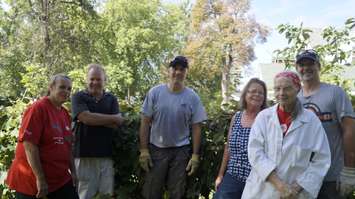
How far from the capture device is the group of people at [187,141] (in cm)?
321

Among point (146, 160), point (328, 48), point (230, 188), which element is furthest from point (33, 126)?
point (328, 48)

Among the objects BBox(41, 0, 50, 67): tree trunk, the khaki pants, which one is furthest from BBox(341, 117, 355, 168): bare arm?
BBox(41, 0, 50, 67): tree trunk

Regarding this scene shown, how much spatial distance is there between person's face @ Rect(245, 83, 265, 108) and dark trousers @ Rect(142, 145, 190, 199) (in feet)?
3.09

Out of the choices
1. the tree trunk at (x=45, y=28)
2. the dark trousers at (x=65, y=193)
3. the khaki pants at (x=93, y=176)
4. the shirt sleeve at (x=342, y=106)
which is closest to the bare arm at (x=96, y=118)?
the khaki pants at (x=93, y=176)

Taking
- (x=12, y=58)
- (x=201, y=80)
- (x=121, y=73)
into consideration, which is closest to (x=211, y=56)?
(x=201, y=80)

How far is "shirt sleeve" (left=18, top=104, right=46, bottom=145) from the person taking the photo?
146 inches

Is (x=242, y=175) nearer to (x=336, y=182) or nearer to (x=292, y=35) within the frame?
(x=336, y=182)

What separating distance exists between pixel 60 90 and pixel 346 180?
247cm

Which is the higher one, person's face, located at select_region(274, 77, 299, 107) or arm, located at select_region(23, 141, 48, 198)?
person's face, located at select_region(274, 77, 299, 107)

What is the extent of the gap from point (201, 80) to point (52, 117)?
39.6 metres

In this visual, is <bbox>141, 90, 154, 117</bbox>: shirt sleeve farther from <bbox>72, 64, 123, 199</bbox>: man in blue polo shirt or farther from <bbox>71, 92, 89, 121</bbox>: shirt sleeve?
<bbox>71, 92, 89, 121</bbox>: shirt sleeve

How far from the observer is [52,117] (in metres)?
3.93

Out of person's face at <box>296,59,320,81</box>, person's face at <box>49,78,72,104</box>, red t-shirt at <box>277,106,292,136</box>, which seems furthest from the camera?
person's face at <box>49,78,72,104</box>

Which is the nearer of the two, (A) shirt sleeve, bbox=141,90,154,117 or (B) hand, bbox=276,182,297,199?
(B) hand, bbox=276,182,297,199
